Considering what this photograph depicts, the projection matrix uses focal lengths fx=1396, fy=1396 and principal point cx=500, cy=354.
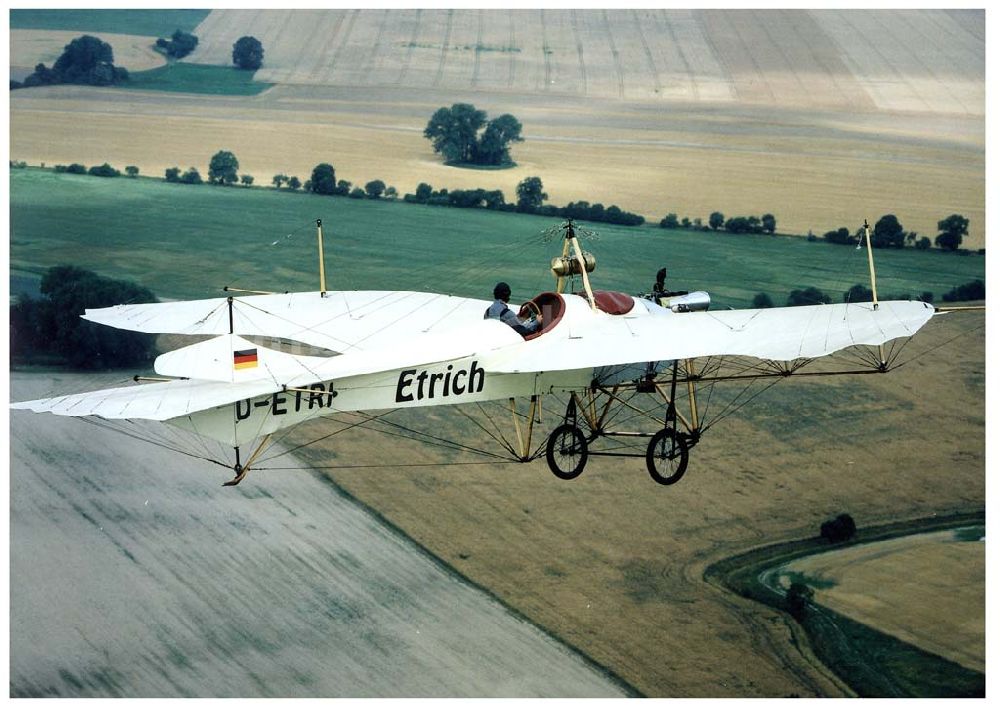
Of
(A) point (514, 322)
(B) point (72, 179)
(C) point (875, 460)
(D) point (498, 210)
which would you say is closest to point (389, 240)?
(D) point (498, 210)

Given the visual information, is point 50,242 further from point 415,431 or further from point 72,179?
point 415,431

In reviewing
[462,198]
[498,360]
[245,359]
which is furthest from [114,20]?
[245,359]

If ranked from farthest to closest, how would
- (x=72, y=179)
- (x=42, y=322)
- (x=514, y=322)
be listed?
(x=72, y=179), (x=42, y=322), (x=514, y=322)

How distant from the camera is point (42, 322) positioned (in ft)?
233

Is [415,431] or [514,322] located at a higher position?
[514,322]

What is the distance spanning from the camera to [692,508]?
58.3m

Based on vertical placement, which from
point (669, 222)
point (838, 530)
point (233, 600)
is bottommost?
point (233, 600)

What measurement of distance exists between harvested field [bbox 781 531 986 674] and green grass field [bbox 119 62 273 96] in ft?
173

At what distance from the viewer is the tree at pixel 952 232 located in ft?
285

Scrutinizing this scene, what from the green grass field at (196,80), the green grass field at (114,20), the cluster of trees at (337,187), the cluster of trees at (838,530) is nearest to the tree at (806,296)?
the cluster of trees at (838,530)

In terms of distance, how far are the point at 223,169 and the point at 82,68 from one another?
12.2m

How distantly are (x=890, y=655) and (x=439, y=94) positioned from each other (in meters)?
52.0

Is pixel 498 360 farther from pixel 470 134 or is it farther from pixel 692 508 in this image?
pixel 470 134

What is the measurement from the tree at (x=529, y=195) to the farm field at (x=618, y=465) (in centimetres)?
178
